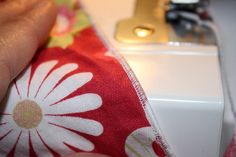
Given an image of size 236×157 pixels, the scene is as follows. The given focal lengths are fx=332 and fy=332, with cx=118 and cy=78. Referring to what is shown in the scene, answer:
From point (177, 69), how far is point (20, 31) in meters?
0.22

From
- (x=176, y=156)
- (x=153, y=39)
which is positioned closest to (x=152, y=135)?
(x=176, y=156)

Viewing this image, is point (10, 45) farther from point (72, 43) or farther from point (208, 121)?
point (208, 121)

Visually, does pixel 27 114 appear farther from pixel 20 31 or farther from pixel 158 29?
pixel 158 29

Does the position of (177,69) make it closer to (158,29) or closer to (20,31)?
(158,29)

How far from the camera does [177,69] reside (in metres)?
0.45

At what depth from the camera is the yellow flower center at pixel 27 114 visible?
438 mm

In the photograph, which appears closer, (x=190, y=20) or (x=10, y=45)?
(x=10, y=45)

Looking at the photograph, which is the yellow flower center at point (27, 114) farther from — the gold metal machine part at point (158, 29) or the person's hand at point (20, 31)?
the gold metal machine part at point (158, 29)

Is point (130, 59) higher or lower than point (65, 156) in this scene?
higher

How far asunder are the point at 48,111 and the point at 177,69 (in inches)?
7.1

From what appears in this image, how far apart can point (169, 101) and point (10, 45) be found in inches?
8.3

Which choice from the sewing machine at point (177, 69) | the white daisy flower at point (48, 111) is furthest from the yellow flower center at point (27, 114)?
the sewing machine at point (177, 69)

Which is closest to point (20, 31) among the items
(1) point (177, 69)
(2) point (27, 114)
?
(2) point (27, 114)

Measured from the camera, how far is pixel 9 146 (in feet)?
1.54
